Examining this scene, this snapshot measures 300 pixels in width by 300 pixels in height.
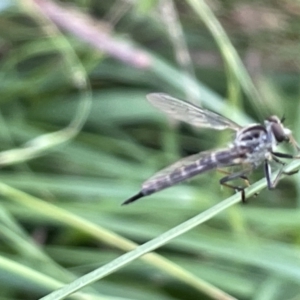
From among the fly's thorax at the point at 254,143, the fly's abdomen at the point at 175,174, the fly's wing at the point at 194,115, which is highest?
the fly's wing at the point at 194,115

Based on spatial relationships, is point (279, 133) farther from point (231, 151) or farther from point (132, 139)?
point (132, 139)

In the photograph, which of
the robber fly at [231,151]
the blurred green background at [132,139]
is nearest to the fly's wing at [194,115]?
the robber fly at [231,151]

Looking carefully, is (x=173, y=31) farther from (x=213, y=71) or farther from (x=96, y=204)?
(x=96, y=204)

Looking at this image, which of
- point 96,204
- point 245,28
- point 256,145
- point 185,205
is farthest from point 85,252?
point 245,28

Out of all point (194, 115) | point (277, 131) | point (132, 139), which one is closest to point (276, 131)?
point (277, 131)

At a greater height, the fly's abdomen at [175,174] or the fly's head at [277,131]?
the fly's head at [277,131]

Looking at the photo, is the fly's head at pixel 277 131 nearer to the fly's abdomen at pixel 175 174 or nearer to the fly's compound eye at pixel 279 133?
the fly's compound eye at pixel 279 133

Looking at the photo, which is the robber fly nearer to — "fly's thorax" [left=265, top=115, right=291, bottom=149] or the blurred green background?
"fly's thorax" [left=265, top=115, right=291, bottom=149]

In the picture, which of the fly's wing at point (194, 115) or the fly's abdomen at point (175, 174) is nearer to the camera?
the fly's abdomen at point (175, 174)
